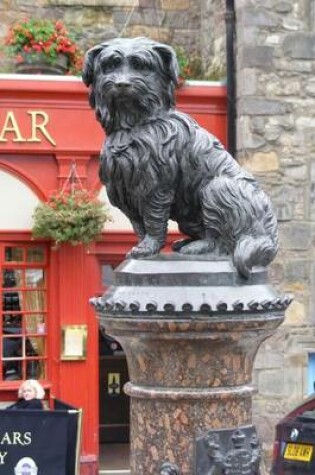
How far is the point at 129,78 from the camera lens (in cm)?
282

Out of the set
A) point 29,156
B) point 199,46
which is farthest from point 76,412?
point 199,46

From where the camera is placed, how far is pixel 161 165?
288 cm

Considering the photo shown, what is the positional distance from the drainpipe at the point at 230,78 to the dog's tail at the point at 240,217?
6.20m

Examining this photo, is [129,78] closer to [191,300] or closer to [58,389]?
[191,300]

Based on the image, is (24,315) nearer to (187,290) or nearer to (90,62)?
(90,62)

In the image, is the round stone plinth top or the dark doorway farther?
the dark doorway

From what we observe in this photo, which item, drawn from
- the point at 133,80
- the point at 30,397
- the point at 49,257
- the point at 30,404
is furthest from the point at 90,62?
the point at 49,257

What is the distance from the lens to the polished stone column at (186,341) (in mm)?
2711

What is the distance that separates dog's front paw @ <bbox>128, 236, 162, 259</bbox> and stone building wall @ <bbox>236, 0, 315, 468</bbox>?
19.8ft

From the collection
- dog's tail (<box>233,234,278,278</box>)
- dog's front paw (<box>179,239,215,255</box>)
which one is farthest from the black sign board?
dog's tail (<box>233,234,278,278</box>)

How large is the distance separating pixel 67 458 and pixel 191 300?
14.4ft

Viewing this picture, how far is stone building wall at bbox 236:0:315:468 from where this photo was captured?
354 inches

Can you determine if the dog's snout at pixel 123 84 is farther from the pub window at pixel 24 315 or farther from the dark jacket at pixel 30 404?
the pub window at pixel 24 315

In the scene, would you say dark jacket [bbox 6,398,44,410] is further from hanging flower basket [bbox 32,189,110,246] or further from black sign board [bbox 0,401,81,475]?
hanging flower basket [bbox 32,189,110,246]
